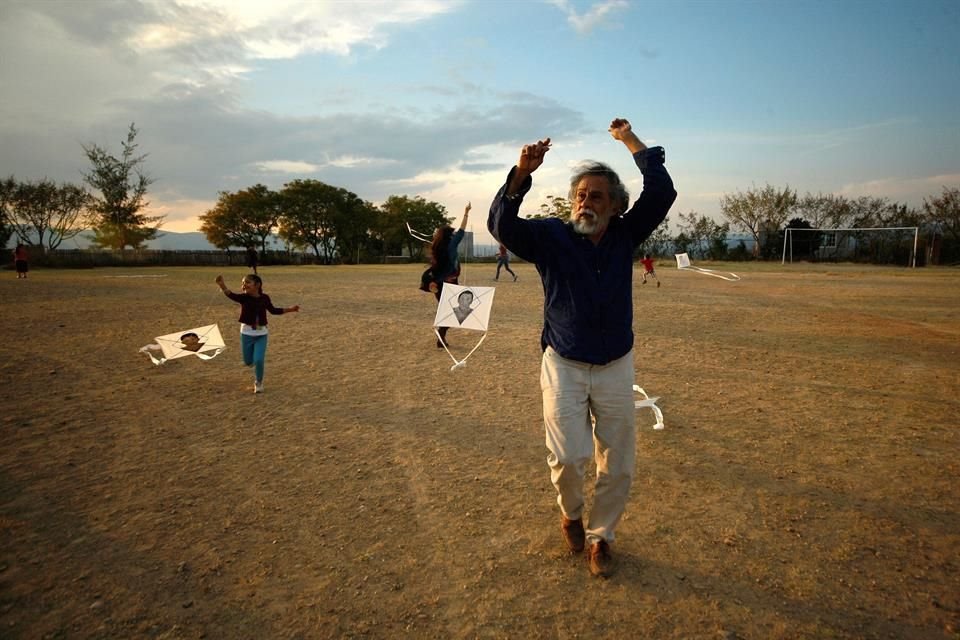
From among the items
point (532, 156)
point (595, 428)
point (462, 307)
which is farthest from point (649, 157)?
point (462, 307)

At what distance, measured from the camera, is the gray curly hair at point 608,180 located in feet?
9.42

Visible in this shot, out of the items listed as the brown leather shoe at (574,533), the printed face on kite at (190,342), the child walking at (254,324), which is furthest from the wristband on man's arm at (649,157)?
the printed face on kite at (190,342)

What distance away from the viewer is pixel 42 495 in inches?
147

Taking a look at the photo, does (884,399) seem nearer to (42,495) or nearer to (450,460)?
(450,460)

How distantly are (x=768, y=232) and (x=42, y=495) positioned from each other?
5964cm

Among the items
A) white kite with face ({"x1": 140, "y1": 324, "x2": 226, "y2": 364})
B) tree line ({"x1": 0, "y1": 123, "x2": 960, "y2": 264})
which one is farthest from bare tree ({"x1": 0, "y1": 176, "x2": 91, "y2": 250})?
white kite with face ({"x1": 140, "y1": 324, "x2": 226, "y2": 364})

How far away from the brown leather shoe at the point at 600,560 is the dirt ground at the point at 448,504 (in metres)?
0.07

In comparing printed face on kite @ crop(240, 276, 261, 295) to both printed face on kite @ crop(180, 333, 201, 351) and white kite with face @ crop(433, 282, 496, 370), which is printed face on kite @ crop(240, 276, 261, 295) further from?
white kite with face @ crop(433, 282, 496, 370)

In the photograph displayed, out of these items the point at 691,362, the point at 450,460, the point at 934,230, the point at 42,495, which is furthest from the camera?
the point at 934,230

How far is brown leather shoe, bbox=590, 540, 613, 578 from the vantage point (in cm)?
285

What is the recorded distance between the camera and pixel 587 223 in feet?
9.06

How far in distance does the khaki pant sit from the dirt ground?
1.35 feet

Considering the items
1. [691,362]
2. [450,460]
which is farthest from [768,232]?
[450,460]

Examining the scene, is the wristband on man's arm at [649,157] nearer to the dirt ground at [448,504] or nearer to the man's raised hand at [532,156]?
the man's raised hand at [532,156]
